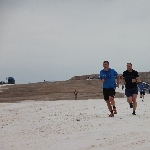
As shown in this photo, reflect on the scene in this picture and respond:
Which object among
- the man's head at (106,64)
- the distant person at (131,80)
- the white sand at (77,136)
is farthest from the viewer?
the distant person at (131,80)

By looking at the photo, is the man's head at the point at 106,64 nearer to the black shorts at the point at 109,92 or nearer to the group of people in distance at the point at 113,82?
the group of people in distance at the point at 113,82

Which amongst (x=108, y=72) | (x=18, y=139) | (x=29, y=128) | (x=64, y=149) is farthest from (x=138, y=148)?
(x=108, y=72)

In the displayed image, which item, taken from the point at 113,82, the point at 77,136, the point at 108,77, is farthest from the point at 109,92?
the point at 77,136

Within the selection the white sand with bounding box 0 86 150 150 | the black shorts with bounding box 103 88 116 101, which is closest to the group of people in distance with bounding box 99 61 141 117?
the black shorts with bounding box 103 88 116 101

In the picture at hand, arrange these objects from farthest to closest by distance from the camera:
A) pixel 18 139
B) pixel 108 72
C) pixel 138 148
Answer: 1. pixel 108 72
2. pixel 18 139
3. pixel 138 148

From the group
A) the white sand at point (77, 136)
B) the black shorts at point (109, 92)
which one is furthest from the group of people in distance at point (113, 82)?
the white sand at point (77, 136)

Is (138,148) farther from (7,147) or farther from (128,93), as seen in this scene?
(128,93)

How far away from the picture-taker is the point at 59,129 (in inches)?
251

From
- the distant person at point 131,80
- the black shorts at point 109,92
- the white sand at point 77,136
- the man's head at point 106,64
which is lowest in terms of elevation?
the white sand at point 77,136

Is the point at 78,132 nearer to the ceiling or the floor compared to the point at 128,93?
nearer to the floor

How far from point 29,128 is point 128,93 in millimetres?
3756

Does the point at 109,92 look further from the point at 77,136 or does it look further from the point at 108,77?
the point at 77,136

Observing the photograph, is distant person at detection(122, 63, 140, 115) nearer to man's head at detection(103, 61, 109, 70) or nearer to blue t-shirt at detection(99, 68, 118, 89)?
blue t-shirt at detection(99, 68, 118, 89)

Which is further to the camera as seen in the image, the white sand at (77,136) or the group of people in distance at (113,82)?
the group of people in distance at (113,82)
